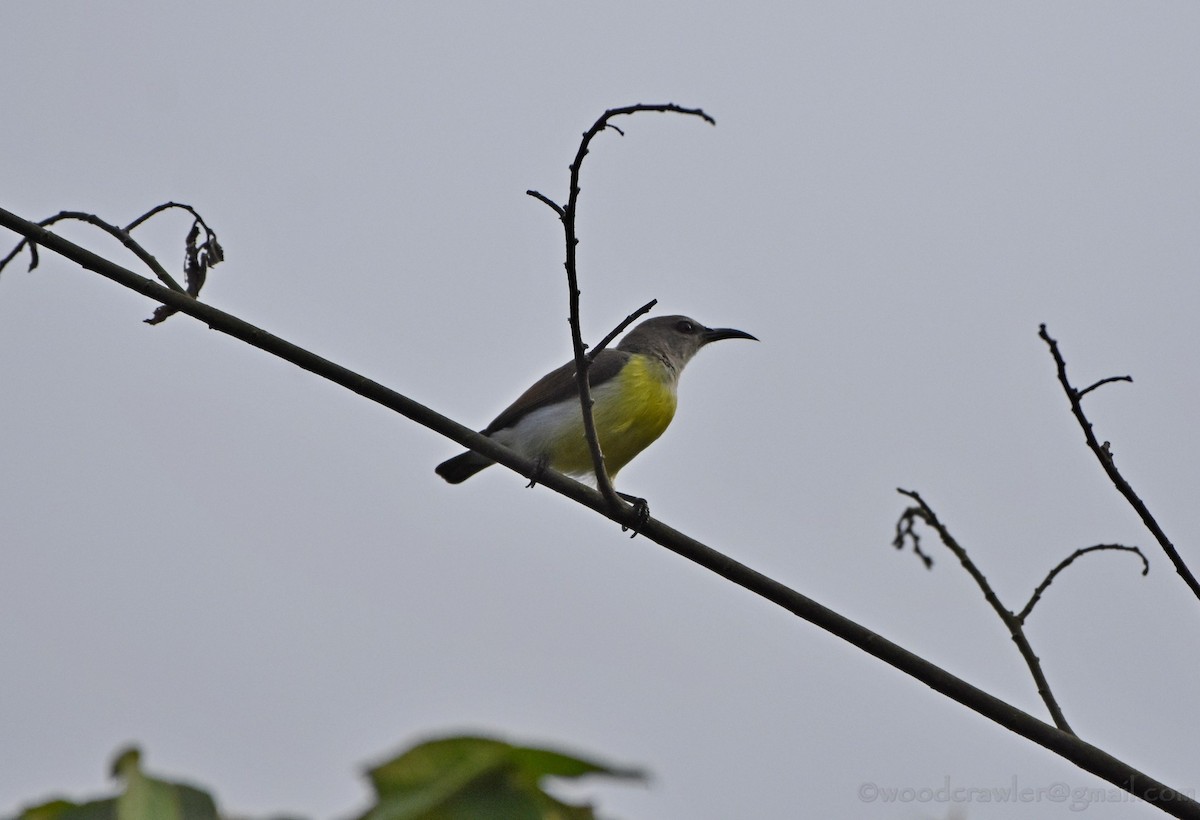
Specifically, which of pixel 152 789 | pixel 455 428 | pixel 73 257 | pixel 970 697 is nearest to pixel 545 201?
pixel 455 428

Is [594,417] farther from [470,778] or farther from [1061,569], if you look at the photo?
[470,778]

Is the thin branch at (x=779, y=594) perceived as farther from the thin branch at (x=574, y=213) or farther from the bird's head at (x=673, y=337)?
the bird's head at (x=673, y=337)

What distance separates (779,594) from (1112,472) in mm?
1037

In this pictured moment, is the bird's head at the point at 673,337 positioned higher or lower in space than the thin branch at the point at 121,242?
higher

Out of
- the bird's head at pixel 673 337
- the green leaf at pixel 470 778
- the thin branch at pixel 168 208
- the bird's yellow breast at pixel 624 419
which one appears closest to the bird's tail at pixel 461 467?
the bird's yellow breast at pixel 624 419

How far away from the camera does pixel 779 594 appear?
3379 millimetres

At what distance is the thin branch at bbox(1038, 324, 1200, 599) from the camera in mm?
3459

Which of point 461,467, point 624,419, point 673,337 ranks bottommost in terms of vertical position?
point 624,419

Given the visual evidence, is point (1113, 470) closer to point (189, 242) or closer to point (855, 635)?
point (855, 635)

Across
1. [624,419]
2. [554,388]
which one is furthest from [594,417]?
[554,388]

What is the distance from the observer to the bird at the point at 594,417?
23.8ft

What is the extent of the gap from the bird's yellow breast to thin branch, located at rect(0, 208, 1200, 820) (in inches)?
147

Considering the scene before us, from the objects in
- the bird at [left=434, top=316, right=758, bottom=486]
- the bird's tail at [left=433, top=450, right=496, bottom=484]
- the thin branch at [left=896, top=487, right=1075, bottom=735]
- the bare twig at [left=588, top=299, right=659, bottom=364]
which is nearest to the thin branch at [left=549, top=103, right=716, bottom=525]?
the bare twig at [left=588, top=299, right=659, bottom=364]

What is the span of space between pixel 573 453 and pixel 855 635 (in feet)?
13.2
